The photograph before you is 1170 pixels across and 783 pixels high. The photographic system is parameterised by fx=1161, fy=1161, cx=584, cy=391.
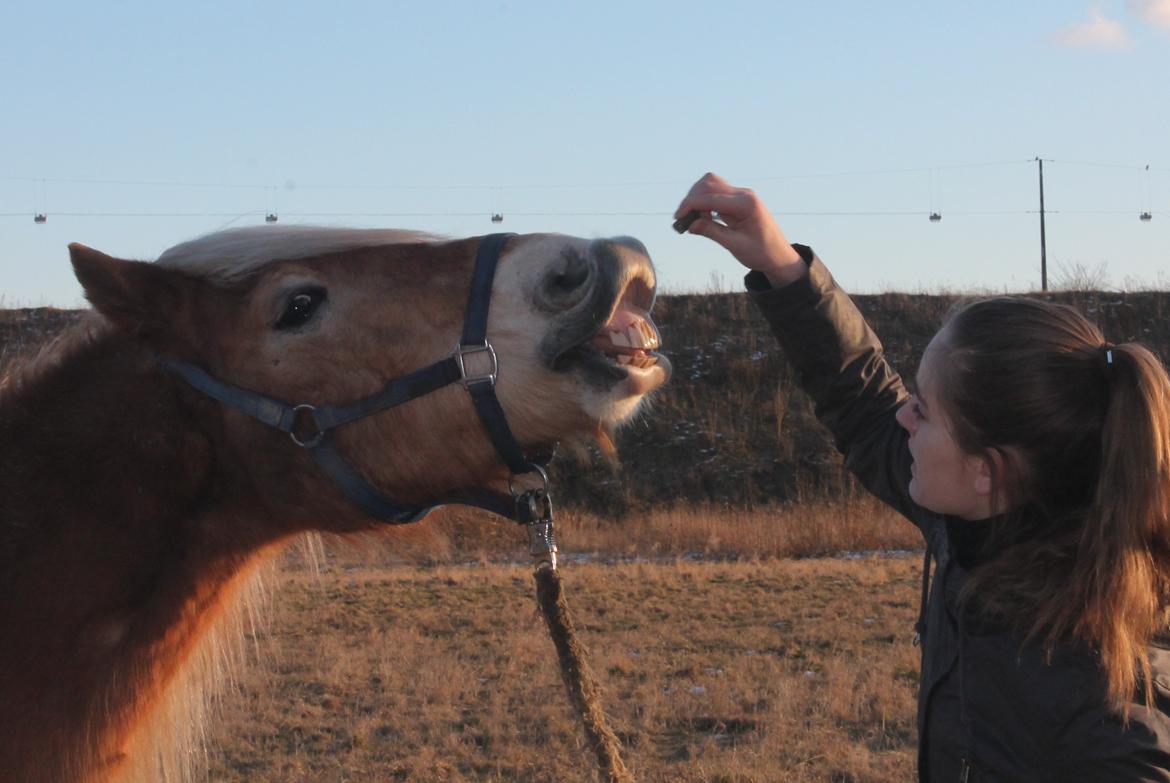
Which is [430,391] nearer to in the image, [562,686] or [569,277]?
[569,277]

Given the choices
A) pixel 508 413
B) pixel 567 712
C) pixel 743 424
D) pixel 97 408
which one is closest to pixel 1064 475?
pixel 508 413

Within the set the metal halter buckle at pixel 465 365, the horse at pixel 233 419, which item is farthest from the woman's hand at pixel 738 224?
the metal halter buckle at pixel 465 365

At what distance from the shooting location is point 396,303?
103 inches

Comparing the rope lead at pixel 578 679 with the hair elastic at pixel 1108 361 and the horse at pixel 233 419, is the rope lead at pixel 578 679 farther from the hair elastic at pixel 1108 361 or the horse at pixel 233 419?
the hair elastic at pixel 1108 361

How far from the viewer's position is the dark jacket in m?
2.04

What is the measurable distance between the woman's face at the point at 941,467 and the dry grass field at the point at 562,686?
4.47 feet

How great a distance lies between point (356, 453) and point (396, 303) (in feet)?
1.15

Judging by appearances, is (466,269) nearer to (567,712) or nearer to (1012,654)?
(1012,654)

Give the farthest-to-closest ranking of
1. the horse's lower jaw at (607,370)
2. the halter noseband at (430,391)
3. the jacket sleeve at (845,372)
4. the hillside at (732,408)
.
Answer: the hillside at (732,408), the jacket sleeve at (845,372), the halter noseband at (430,391), the horse's lower jaw at (607,370)

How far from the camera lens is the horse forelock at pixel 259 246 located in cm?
273

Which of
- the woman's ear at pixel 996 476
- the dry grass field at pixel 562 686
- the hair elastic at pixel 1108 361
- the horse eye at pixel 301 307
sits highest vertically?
the horse eye at pixel 301 307

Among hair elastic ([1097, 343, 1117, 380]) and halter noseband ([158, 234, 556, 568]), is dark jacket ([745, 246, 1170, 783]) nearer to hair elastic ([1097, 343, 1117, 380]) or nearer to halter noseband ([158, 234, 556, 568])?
hair elastic ([1097, 343, 1117, 380])

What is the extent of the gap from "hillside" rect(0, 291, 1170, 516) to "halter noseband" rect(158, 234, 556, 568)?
16.3 m

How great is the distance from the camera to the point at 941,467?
2.33 m
